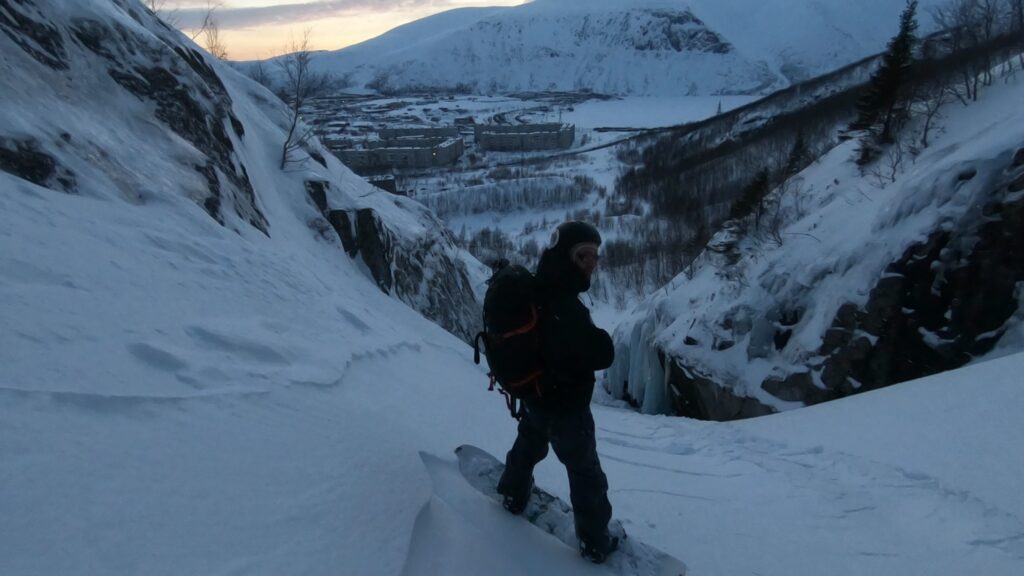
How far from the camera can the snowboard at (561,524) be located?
277 centimetres

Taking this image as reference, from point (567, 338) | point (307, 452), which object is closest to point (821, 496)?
point (567, 338)

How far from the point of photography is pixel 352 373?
4.27 meters

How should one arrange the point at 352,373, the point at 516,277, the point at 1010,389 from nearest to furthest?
the point at 516,277 → the point at 352,373 → the point at 1010,389

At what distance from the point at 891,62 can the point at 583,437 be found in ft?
62.3

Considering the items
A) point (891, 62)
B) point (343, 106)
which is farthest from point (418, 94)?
point (891, 62)

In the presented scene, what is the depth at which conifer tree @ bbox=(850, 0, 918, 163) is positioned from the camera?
1545cm

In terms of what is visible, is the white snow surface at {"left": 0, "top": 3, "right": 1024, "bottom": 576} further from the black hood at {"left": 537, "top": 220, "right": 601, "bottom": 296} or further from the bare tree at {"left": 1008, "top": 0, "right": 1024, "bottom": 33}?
the bare tree at {"left": 1008, "top": 0, "right": 1024, "bottom": 33}

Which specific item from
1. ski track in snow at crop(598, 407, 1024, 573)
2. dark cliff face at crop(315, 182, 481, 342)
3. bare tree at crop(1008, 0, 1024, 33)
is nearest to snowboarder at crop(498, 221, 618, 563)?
ski track in snow at crop(598, 407, 1024, 573)

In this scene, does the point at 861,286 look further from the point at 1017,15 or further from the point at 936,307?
the point at 1017,15

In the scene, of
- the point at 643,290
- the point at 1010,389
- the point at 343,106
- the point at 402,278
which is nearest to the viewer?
the point at 1010,389

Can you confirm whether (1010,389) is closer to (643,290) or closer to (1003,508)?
(1003,508)

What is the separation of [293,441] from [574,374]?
1.36 metres

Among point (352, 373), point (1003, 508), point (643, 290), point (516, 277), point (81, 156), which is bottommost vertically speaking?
point (643, 290)

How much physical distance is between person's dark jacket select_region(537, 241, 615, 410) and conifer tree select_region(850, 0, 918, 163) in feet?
50.7
